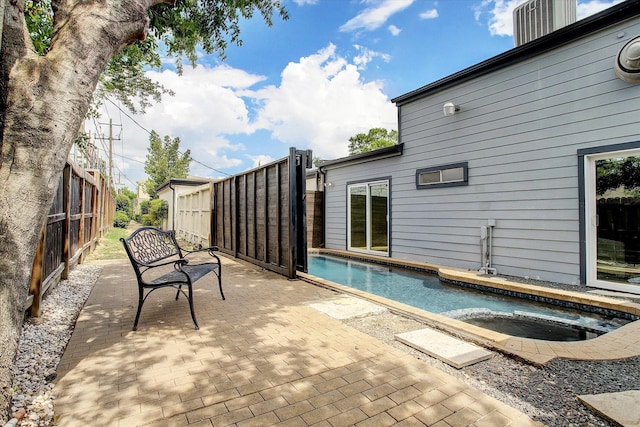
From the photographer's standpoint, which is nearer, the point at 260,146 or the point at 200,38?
the point at 200,38

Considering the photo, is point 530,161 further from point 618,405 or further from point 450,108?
point 618,405

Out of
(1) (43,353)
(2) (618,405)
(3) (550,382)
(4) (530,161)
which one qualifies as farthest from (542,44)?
(1) (43,353)

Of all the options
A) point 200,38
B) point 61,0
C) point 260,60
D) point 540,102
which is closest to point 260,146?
point 260,60

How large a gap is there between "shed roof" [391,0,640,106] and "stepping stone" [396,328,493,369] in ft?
16.6

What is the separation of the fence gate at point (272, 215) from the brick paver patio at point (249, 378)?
7.18ft

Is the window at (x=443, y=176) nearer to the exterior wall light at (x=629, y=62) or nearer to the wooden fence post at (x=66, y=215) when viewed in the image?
the exterior wall light at (x=629, y=62)

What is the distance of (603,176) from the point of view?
4676mm

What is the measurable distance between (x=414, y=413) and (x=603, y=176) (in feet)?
15.9

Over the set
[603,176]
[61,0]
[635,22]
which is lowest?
[603,176]

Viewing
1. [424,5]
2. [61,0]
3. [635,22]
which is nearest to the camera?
[61,0]

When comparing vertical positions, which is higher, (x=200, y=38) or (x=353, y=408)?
(x=200, y=38)

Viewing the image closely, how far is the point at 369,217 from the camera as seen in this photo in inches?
354

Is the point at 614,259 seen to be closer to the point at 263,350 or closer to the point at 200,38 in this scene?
the point at 263,350

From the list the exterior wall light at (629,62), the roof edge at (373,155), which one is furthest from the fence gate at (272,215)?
the exterior wall light at (629,62)
